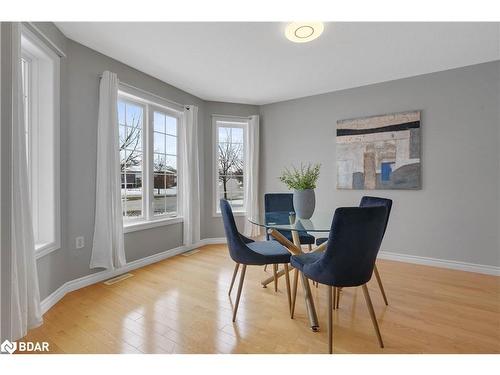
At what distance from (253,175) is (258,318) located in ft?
8.87

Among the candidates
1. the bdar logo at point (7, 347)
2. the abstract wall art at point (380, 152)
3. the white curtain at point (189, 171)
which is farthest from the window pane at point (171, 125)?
the bdar logo at point (7, 347)

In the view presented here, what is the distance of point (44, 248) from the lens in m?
2.10

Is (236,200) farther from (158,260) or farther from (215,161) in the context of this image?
(158,260)

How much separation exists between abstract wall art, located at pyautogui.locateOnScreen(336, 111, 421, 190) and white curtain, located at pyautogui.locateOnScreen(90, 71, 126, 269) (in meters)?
3.03

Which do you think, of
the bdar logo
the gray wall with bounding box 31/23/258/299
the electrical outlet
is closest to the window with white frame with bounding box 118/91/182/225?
the gray wall with bounding box 31/23/258/299

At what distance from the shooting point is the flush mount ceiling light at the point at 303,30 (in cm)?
201

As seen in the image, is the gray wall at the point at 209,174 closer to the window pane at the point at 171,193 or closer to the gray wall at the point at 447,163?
the window pane at the point at 171,193

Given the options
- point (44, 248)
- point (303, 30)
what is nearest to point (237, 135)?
point (303, 30)

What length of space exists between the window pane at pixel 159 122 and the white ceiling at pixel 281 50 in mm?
475

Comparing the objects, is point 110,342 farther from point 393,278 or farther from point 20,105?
point 393,278

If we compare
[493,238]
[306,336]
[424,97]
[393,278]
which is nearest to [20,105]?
[306,336]

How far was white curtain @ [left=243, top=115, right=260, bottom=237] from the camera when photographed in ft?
14.3

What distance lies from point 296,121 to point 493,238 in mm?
2948

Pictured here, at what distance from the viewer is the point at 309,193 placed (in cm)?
230
